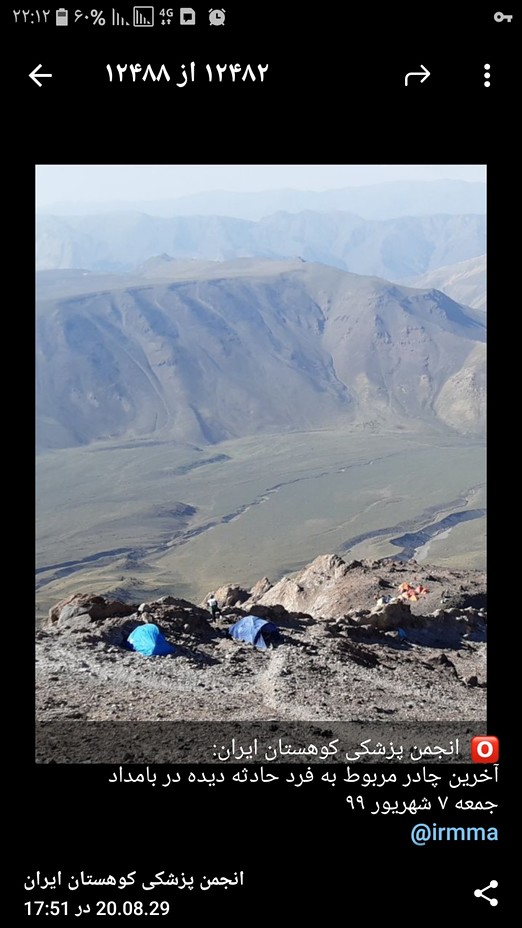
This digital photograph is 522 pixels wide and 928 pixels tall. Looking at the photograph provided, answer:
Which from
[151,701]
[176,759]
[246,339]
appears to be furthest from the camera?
[246,339]

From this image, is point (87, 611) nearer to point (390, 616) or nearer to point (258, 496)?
point (390, 616)

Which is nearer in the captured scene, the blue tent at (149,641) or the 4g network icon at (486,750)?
the 4g network icon at (486,750)

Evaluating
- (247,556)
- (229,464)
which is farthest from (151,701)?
(229,464)

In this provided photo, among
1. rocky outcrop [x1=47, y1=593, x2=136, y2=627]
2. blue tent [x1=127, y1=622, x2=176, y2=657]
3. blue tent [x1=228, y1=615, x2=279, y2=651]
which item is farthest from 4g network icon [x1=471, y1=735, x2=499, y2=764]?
rocky outcrop [x1=47, y1=593, x2=136, y2=627]

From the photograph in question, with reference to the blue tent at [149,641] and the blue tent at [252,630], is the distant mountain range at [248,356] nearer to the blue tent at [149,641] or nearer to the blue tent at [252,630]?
the blue tent at [252,630]

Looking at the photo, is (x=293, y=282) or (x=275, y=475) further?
(x=293, y=282)
